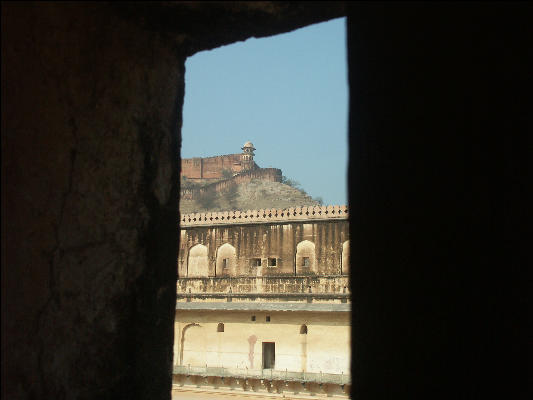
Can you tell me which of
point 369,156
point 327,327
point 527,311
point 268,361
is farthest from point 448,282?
point 268,361

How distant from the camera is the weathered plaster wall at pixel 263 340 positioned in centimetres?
1311

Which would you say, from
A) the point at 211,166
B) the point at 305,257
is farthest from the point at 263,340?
the point at 211,166

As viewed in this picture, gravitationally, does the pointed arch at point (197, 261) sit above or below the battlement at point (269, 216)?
below

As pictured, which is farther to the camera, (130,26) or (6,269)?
(130,26)

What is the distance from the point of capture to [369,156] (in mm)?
979

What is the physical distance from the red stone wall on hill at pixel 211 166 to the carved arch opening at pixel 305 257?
25.1 m

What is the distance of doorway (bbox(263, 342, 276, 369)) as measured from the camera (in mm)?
13961

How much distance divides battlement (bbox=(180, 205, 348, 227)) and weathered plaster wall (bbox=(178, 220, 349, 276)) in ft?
0.46

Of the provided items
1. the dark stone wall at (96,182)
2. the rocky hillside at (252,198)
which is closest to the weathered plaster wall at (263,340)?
the dark stone wall at (96,182)

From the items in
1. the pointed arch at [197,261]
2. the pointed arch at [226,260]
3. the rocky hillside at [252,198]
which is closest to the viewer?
the pointed arch at [226,260]

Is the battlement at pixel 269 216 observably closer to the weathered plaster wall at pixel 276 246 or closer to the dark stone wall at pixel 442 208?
the weathered plaster wall at pixel 276 246

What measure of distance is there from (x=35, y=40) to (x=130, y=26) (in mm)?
248

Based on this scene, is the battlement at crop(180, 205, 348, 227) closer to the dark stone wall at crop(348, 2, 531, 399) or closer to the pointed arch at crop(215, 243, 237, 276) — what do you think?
the pointed arch at crop(215, 243, 237, 276)

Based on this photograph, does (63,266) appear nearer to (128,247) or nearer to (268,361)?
(128,247)
